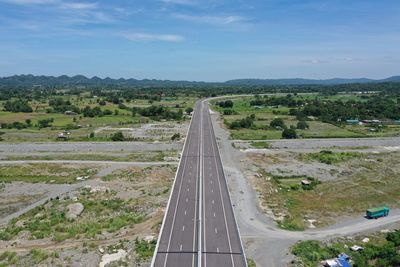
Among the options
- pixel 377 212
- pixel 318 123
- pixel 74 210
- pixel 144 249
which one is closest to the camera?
pixel 144 249

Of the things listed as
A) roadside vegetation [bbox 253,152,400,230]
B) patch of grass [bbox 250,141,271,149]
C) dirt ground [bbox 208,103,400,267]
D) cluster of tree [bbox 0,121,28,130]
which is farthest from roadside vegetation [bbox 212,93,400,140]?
cluster of tree [bbox 0,121,28,130]

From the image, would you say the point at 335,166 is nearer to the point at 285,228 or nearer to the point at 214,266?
the point at 285,228

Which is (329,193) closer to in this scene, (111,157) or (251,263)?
(251,263)

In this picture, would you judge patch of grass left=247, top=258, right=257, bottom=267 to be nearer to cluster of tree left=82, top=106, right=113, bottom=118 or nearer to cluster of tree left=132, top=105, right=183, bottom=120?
cluster of tree left=132, top=105, right=183, bottom=120

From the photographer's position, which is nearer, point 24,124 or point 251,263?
point 251,263

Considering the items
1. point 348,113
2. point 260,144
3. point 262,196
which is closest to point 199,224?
point 262,196

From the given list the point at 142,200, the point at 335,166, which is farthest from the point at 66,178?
the point at 335,166
